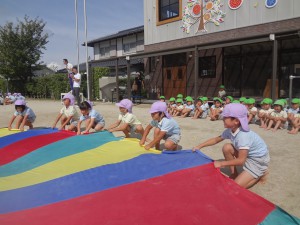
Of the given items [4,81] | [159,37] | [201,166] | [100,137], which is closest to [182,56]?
[159,37]

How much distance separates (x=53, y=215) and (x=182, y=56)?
1363 cm

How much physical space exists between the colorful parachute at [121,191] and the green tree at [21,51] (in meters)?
23.8

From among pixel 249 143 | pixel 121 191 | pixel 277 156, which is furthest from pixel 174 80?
pixel 121 191

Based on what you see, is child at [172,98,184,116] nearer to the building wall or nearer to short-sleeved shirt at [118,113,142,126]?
the building wall

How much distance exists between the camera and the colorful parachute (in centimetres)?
220

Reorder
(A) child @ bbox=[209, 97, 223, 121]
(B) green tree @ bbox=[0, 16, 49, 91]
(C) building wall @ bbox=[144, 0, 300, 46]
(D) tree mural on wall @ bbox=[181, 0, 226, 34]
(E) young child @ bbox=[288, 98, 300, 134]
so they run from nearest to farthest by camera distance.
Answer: (E) young child @ bbox=[288, 98, 300, 134]
(A) child @ bbox=[209, 97, 223, 121]
(C) building wall @ bbox=[144, 0, 300, 46]
(D) tree mural on wall @ bbox=[181, 0, 226, 34]
(B) green tree @ bbox=[0, 16, 49, 91]

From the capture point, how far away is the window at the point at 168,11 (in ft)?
47.5

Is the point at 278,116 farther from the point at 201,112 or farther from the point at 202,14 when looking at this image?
the point at 202,14

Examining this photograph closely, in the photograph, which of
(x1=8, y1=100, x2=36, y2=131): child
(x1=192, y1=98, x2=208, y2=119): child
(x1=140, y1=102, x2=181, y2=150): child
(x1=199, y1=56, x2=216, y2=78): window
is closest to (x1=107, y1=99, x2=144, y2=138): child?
(x1=140, y1=102, x2=181, y2=150): child

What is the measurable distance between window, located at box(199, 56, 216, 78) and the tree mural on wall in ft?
4.73

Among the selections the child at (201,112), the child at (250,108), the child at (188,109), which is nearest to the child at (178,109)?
the child at (188,109)

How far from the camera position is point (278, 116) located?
6988 mm

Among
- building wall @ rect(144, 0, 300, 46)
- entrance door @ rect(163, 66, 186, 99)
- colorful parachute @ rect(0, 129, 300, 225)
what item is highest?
building wall @ rect(144, 0, 300, 46)

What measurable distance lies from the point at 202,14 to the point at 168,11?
2.46 meters
